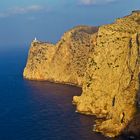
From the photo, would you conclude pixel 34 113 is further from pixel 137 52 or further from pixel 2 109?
pixel 137 52

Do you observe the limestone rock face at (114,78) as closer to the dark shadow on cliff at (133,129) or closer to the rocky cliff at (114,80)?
the rocky cliff at (114,80)

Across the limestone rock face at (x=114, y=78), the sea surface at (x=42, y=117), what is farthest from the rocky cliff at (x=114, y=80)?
the sea surface at (x=42, y=117)

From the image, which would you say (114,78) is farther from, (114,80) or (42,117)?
(42,117)

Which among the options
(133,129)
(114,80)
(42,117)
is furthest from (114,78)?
(133,129)

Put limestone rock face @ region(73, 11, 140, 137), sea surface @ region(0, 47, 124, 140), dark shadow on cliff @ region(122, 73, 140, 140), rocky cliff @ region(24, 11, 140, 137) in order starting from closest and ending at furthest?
dark shadow on cliff @ region(122, 73, 140, 140)
rocky cliff @ region(24, 11, 140, 137)
limestone rock face @ region(73, 11, 140, 137)
sea surface @ region(0, 47, 124, 140)

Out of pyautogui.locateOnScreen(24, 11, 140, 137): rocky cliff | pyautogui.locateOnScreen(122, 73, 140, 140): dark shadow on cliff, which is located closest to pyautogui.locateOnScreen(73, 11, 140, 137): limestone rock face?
pyautogui.locateOnScreen(24, 11, 140, 137): rocky cliff

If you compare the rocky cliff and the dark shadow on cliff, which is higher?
the rocky cliff

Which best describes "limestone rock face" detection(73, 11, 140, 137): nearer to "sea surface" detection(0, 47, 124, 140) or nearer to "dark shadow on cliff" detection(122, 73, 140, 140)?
"dark shadow on cliff" detection(122, 73, 140, 140)
